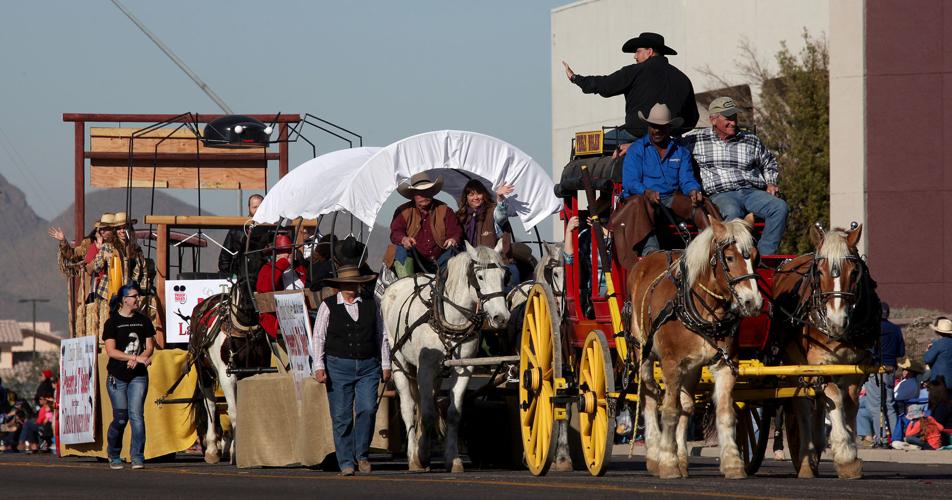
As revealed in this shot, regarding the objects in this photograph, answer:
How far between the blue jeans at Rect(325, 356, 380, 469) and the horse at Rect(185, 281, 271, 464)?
3.52 m

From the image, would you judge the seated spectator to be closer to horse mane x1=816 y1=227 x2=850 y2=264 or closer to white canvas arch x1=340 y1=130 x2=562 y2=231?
white canvas arch x1=340 y1=130 x2=562 y2=231

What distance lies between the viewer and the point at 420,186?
1830cm

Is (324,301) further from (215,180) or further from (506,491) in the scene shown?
(215,180)

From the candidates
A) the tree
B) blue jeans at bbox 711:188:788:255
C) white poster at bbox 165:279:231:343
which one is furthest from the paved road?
the tree

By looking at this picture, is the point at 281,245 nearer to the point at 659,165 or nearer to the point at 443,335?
the point at 443,335

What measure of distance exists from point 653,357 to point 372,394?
3112 mm

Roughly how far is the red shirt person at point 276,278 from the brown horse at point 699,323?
21.1 ft

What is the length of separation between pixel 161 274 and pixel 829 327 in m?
10.3

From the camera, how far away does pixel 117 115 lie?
22922 millimetres

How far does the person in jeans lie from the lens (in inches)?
703

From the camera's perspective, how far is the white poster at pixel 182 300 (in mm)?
21469

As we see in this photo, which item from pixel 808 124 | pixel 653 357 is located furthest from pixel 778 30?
pixel 653 357

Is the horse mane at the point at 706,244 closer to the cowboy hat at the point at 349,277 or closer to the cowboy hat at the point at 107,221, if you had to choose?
the cowboy hat at the point at 349,277

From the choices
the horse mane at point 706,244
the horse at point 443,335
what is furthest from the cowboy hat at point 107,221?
the horse mane at point 706,244
